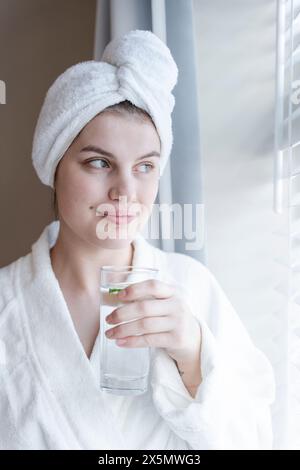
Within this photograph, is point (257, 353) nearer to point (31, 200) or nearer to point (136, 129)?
point (136, 129)

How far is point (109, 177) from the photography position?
768 mm

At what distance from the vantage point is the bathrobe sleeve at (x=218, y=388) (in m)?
0.71

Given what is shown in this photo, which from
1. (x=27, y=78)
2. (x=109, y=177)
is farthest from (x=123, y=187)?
(x=27, y=78)

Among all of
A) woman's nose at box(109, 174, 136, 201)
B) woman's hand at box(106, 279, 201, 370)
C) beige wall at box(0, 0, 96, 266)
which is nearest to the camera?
woman's hand at box(106, 279, 201, 370)

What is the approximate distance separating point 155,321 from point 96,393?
0.45 ft

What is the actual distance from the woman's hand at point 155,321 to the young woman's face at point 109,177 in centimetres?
14

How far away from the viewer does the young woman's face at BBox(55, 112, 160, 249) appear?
0.76 m

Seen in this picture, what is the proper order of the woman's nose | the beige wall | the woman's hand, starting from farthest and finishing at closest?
1. the beige wall
2. the woman's nose
3. the woman's hand

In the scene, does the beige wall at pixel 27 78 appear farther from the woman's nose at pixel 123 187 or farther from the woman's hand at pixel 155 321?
the woman's hand at pixel 155 321

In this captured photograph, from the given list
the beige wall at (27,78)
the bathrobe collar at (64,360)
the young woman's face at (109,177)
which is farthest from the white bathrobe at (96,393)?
the beige wall at (27,78)

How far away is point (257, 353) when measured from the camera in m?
0.84

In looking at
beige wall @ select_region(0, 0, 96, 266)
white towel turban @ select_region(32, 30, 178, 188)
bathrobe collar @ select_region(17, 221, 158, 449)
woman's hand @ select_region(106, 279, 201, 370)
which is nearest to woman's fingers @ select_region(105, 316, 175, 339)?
woman's hand @ select_region(106, 279, 201, 370)

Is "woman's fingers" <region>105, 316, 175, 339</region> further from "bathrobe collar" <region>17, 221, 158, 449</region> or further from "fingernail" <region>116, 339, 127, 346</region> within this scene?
"bathrobe collar" <region>17, 221, 158, 449</region>
